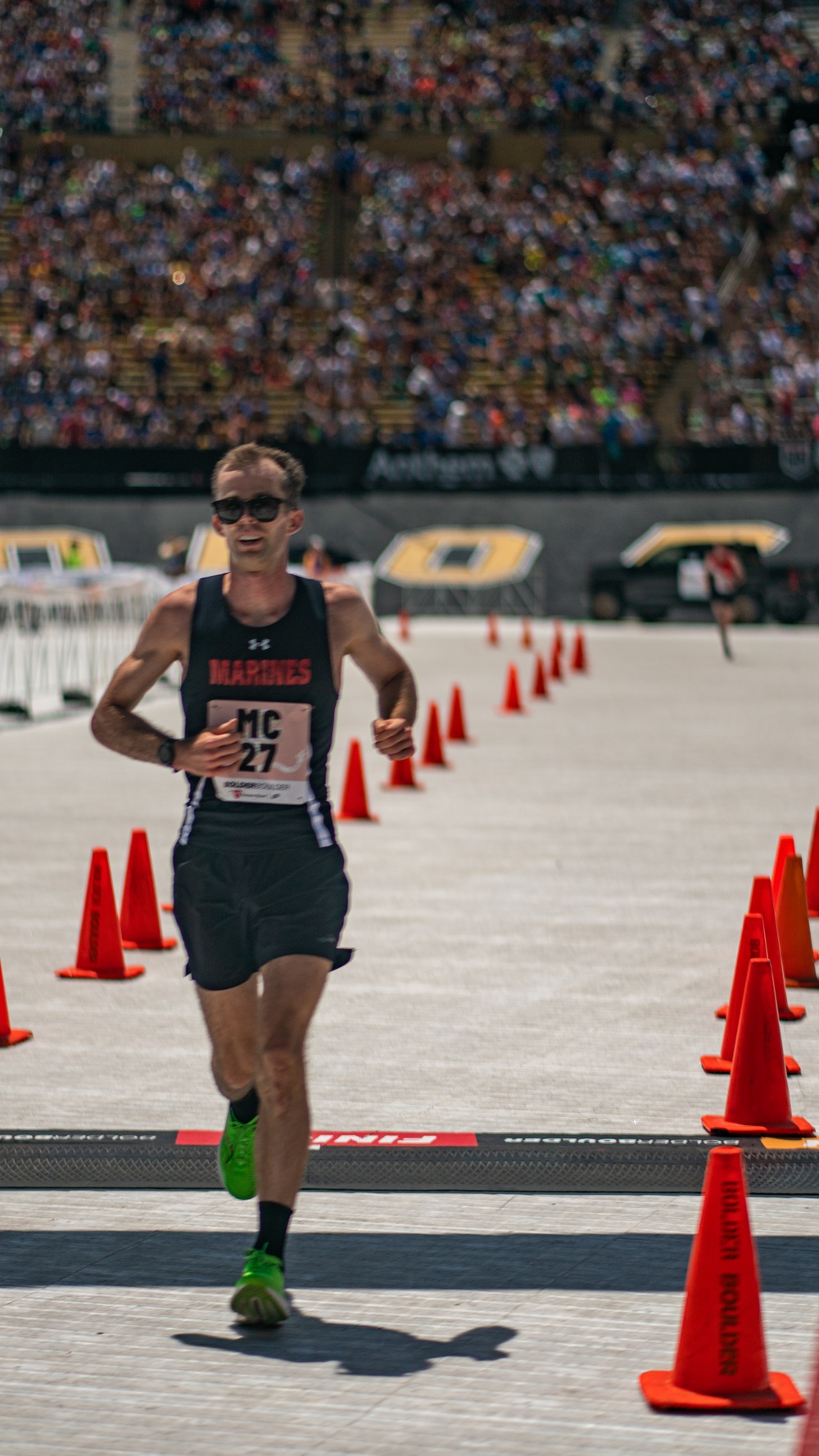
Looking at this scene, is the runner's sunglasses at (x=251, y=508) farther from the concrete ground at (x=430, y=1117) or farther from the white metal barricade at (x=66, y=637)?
the white metal barricade at (x=66, y=637)

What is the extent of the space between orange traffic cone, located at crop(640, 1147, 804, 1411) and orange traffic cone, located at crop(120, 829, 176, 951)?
5555mm

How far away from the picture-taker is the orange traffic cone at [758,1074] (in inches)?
250

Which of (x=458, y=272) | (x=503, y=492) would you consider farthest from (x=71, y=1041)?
(x=458, y=272)

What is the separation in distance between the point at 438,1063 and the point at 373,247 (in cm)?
3906

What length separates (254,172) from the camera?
46562mm

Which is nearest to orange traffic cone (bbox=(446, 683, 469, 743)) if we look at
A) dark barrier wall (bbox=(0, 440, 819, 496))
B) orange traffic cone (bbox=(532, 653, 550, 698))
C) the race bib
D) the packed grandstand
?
orange traffic cone (bbox=(532, 653, 550, 698))

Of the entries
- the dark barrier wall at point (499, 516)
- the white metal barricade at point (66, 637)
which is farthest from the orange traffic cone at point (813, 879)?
the dark barrier wall at point (499, 516)

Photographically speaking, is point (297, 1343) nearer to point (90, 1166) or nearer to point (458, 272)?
point (90, 1166)

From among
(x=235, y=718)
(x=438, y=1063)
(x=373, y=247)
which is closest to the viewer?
(x=235, y=718)

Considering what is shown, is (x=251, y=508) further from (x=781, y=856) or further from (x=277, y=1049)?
(x=781, y=856)

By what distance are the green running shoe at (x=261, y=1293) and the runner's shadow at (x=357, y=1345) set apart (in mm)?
37

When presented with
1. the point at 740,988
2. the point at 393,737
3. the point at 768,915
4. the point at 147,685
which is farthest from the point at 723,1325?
the point at 768,915

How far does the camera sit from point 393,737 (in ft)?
17.1

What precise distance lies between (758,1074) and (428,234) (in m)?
39.6
